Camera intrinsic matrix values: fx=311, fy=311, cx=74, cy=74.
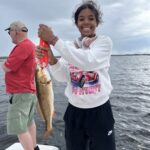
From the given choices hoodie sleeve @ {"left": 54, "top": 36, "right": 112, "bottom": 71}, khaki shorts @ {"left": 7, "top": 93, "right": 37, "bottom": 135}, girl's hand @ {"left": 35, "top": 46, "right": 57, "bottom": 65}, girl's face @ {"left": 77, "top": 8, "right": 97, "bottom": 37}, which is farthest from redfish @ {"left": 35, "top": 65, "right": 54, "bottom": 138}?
khaki shorts @ {"left": 7, "top": 93, "right": 37, "bottom": 135}

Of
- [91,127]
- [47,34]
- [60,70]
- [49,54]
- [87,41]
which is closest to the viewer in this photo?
[47,34]

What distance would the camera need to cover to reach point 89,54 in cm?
315

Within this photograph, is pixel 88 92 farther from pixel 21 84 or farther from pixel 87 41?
pixel 21 84

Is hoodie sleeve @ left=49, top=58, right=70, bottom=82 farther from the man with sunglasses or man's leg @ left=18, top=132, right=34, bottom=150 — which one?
man's leg @ left=18, top=132, right=34, bottom=150

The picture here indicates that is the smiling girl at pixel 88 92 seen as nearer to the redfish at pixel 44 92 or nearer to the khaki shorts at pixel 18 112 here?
the redfish at pixel 44 92

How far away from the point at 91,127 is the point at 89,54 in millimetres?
974

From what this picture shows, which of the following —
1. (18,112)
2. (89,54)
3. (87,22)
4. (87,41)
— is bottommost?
(18,112)

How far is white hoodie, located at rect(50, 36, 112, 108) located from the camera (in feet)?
10.7

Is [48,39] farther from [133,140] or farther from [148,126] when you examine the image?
[148,126]

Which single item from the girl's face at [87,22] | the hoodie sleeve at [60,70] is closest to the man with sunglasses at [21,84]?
the hoodie sleeve at [60,70]

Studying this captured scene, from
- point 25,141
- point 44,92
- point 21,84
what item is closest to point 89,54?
point 44,92

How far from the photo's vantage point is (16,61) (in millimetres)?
5020

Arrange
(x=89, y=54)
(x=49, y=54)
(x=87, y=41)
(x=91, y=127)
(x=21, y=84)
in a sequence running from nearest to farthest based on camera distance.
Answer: (x=89, y=54) < (x=49, y=54) < (x=87, y=41) < (x=91, y=127) < (x=21, y=84)

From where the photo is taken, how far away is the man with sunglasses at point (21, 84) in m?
5.14
